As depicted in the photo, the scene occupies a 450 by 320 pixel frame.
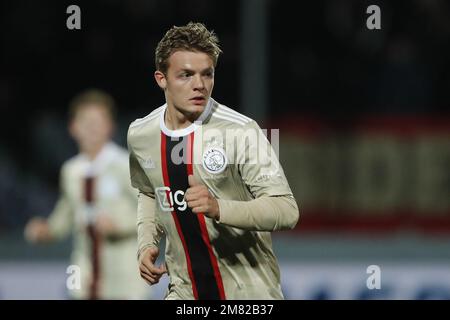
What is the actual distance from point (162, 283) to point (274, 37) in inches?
155

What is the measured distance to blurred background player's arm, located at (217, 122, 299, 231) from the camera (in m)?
3.29

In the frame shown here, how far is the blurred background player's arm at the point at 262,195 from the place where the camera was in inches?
130

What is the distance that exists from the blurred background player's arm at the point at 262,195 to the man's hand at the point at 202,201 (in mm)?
49

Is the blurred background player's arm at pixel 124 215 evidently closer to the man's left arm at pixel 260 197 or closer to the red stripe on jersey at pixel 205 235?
the red stripe on jersey at pixel 205 235

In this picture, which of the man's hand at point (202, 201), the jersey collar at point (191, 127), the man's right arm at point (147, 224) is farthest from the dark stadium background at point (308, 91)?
the man's hand at point (202, 201)

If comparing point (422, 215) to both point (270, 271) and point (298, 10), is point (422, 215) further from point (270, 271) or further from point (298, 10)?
point (270, 271)

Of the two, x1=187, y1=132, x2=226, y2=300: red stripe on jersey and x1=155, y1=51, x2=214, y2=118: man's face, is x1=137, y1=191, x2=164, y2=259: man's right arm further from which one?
x1=155, y1=51, x2=214, y2=118: man's face

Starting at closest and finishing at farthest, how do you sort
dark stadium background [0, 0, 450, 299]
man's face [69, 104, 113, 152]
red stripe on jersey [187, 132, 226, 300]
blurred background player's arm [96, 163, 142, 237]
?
red stripe on jersey [187, 132, 226, 300] < blurred background player's arm [96, 163, 142, 237] < man's face [69, 104, 113, 152] < dark stadium background [0, 0, 450, 299]

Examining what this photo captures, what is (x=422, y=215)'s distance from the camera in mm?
9789

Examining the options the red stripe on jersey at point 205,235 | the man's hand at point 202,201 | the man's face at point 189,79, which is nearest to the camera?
the man's hand at point 202,201

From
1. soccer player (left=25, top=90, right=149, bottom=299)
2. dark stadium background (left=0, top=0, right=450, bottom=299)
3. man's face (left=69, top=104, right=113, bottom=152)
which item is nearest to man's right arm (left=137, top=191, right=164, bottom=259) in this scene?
soccer player (left=25, top=90, right=149, bottom=299)

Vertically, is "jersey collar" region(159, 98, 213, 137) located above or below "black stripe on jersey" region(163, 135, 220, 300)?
above

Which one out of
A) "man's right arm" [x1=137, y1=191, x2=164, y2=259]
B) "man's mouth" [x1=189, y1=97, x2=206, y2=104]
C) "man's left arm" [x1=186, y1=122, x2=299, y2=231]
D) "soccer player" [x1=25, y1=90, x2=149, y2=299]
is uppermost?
"man's mouth" [x1=189, y1=97, x2=206, y2=104]

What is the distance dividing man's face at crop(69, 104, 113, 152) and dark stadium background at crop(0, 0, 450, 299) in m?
2.65
